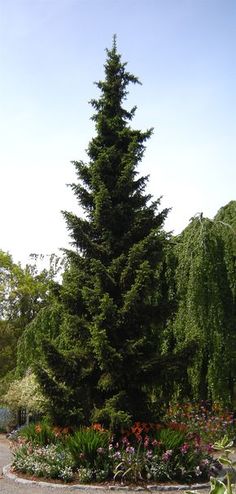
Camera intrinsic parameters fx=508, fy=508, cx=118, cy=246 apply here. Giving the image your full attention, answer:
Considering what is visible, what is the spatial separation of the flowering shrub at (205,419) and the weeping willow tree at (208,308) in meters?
0.35

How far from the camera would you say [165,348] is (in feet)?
44.9

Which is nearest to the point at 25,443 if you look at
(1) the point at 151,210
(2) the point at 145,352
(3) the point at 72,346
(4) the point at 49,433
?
(4) the point at 49,433

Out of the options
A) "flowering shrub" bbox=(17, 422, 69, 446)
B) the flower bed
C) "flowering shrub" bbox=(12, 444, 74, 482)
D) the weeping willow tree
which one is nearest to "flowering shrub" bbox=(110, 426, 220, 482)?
the flower bed

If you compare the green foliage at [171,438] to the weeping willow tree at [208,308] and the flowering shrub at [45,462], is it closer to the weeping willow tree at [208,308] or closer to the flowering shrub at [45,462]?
the flowering shrub at [45,462]

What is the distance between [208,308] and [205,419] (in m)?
2.79

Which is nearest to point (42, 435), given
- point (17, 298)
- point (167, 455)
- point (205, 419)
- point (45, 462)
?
point (45, 462)

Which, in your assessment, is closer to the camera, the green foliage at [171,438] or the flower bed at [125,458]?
the flower bed at [125,458]

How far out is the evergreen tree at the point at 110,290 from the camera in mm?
10102

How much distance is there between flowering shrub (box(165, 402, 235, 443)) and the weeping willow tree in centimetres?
35

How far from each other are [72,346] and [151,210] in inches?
143

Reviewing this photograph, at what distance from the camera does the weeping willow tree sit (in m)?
12.6

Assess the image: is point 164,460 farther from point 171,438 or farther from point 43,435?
point 43,435

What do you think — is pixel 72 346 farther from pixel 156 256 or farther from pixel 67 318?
pixel 156 256

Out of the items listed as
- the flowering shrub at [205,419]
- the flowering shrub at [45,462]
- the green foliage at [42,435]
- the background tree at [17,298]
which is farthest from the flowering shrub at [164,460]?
the background tree at [17,298]
